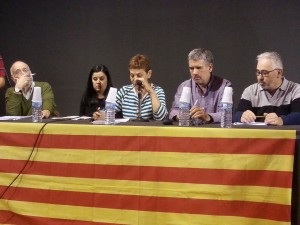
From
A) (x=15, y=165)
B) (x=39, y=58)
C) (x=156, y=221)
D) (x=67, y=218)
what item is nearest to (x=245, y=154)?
(x=156, y=221)

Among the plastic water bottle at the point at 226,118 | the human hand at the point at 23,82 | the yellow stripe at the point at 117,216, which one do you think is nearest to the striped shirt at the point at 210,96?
the plastic water bottle at the point at 226,118

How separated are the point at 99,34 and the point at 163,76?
744 mm

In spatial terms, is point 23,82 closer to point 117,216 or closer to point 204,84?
point 204,84

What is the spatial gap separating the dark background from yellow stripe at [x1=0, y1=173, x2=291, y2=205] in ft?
6.20

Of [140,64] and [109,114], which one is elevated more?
[140,64]

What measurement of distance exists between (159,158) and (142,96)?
983 mm

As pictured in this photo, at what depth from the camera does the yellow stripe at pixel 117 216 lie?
6.86ft

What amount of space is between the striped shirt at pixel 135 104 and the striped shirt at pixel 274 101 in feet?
1.68

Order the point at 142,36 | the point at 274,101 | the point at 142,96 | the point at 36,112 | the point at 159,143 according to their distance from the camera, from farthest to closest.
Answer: the point at 142,36, the point at 142,96, the point at 274,101, the point at 36,112, the point at 159,143

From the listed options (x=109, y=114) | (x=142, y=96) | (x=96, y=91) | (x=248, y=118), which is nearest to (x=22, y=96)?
(x=96, y=91)

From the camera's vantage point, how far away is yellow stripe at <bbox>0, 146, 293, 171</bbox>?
2035 millimetres

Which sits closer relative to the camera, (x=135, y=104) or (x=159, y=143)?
(x=159, y=143)

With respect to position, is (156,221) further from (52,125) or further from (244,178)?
(52,125)

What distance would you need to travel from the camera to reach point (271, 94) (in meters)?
2.79
